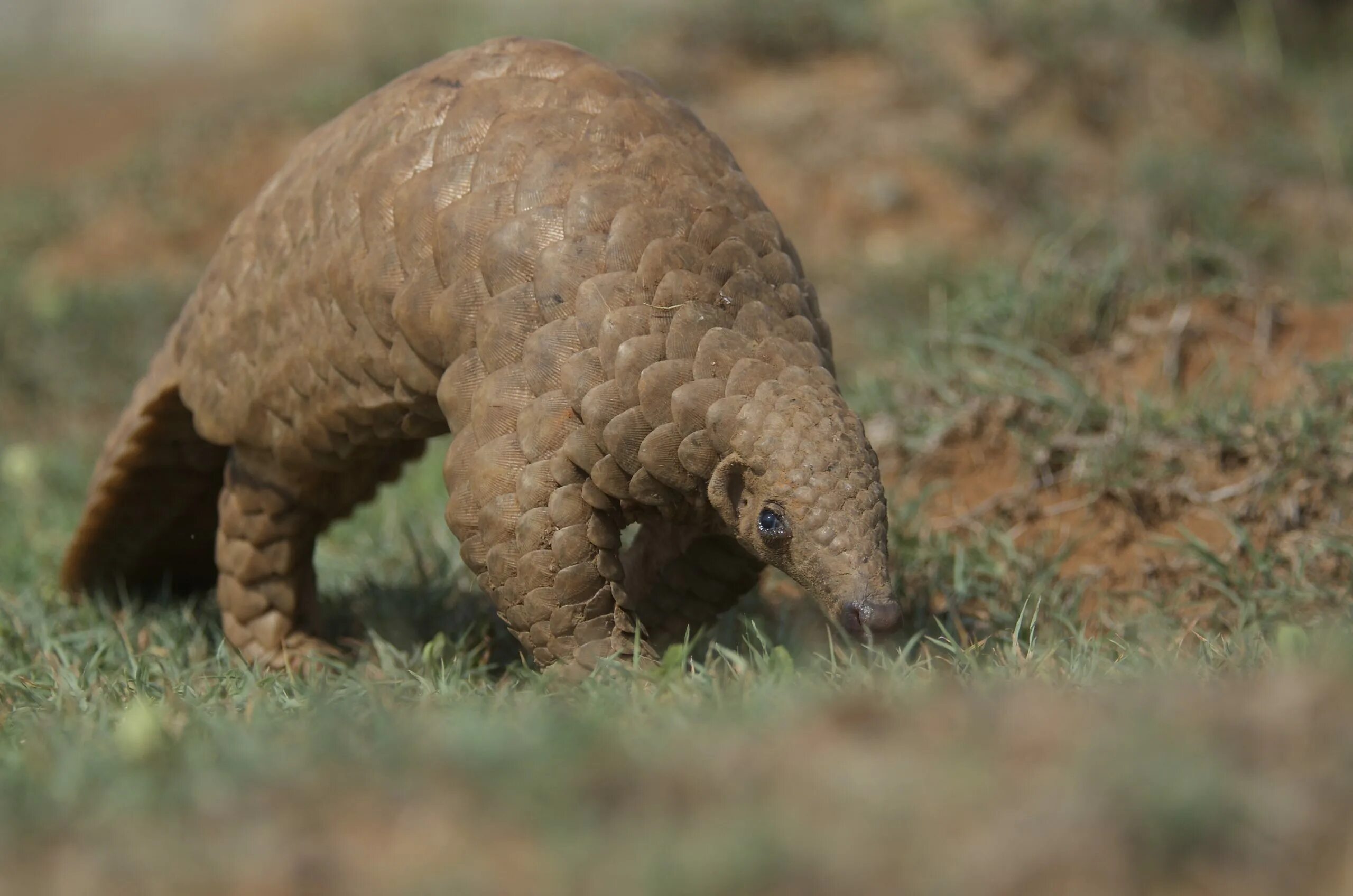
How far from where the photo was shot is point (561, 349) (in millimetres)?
2947

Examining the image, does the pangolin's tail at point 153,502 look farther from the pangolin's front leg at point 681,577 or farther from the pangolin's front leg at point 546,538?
the pangolin's front leg at point 681,577

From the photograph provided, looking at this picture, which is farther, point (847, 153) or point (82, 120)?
point (82, 120)

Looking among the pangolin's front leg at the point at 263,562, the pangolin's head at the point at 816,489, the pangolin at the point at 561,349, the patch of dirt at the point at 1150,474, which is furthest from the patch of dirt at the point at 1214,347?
the pangolin's front leg at the point at 263,562

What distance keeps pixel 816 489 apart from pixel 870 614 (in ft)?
0.89

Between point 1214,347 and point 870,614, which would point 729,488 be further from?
point 1214,347

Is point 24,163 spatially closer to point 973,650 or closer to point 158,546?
point 158,546

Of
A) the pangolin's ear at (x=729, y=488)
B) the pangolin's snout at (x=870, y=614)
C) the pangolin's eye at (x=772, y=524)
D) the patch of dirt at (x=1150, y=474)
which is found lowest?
the patch of dirt at (x=1150, y=474)

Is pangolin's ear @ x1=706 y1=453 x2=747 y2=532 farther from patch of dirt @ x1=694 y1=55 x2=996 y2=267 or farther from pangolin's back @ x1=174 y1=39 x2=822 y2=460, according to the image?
patch of dirt @ x1=694 y1=55 x2=996 y2=267

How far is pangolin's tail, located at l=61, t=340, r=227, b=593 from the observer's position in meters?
4.03

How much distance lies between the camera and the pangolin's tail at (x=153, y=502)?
4.03m

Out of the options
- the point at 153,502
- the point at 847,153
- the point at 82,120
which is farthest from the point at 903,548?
the point at 82,120

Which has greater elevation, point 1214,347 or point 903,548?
point 1214,347

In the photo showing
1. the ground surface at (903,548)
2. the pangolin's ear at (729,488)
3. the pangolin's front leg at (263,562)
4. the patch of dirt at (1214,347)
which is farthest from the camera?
the patch of dirt at (1214,347)

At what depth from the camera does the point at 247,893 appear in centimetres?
172
